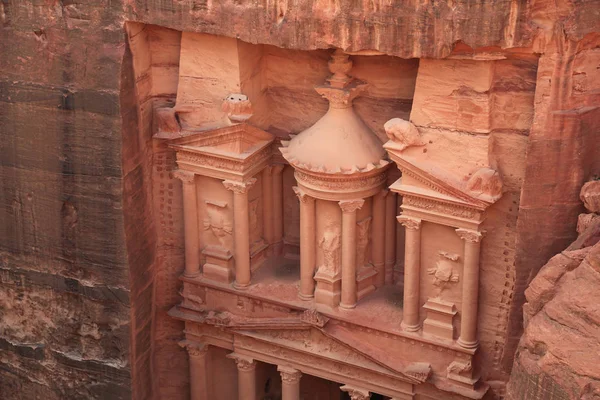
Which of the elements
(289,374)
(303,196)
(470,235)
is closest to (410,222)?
(470,235)

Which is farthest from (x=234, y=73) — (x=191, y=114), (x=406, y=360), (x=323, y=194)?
(x=406, y=360)

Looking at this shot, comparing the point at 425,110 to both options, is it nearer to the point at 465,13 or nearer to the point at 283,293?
the point at 465,13

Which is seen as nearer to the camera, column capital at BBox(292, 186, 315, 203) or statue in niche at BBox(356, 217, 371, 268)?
column capital at BBox(292, 186, 315, 203)

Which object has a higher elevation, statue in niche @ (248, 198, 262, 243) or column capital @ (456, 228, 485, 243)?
column capital @ (456, 228, 485, 243)

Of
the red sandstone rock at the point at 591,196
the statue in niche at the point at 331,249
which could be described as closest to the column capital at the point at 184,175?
the statue in niche at the point at 331,249

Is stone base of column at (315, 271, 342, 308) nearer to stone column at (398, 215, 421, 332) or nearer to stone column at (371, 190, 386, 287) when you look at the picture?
stone column at (371, 190, 386, 287)

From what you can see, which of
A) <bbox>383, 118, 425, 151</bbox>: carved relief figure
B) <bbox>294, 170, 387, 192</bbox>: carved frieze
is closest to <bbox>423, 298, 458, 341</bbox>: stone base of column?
<bbox>294, 170, 387, 192</bbox>: carved frieze

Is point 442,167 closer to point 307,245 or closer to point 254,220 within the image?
point 307,245
